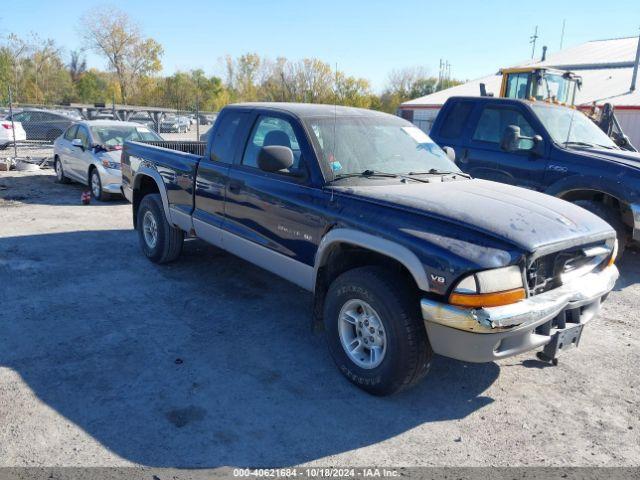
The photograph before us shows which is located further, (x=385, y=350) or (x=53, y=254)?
(x=53, y=254)

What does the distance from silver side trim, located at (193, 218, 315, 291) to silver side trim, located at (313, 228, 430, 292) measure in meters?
0.17

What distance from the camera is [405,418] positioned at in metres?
3.27

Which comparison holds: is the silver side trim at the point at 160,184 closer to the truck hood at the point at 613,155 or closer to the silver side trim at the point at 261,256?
the silver side trim at the point at 261,256

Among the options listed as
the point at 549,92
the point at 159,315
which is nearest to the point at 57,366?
the point at 159,315

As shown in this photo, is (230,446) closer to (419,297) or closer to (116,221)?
(419,297)

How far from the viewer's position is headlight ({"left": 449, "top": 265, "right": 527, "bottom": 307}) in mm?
2896

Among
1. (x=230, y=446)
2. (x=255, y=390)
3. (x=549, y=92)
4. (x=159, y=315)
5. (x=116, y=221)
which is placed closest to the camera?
(x=230, y=446)

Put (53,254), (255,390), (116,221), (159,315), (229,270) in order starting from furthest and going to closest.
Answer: (116,221) < (53,254) < (229,270) < (159,315) < (255,390)

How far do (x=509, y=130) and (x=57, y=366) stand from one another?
18.2 ft

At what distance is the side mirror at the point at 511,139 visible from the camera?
21.1 feet

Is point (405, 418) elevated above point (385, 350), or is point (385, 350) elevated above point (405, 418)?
point (385, 350)

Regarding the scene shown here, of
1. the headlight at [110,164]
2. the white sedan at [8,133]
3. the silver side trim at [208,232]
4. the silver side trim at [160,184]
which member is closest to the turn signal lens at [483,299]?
the silver side trim at [208,232]

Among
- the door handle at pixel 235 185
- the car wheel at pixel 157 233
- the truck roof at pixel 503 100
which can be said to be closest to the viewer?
the door handle at pixel 235 185

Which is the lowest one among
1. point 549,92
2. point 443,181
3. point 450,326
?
point 450,326
